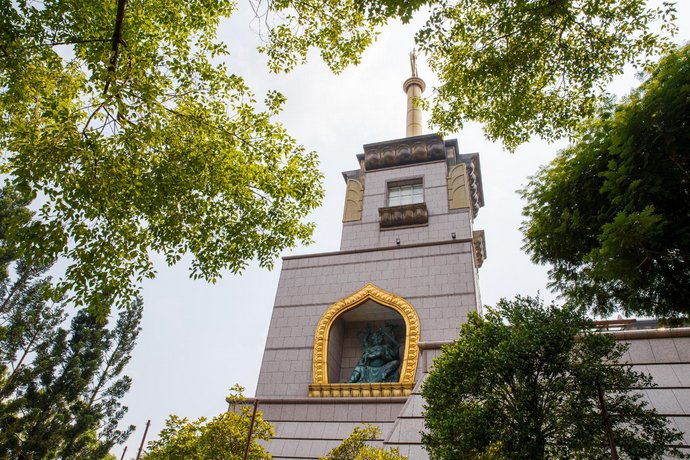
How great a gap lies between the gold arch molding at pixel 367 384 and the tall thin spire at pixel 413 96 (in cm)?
883

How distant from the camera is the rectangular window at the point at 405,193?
51.9 ft

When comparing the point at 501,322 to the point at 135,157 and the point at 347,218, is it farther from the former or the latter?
the point at 347,218

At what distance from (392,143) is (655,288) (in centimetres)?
1182

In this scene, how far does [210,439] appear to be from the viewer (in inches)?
314

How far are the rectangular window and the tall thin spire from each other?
3345 mm

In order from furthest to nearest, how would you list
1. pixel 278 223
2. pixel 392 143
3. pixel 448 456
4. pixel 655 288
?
pixel 392 143, pixel 278 223, pixel 655 288, pixel 448 456

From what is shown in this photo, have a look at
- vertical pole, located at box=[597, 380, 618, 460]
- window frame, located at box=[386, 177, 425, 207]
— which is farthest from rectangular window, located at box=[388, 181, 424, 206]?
vertical pole, located at box=[597, 380, 618, 460]

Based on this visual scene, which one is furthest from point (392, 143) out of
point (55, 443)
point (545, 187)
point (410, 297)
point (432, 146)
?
point (55, 443)

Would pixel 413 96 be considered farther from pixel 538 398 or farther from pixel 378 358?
pixel 538 398

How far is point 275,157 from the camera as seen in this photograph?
271 inches

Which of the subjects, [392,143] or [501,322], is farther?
[392,143]

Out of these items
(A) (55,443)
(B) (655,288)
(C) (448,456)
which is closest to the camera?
(C) (448,456)

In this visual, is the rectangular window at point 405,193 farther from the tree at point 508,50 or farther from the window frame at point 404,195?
the tree at point 508,50

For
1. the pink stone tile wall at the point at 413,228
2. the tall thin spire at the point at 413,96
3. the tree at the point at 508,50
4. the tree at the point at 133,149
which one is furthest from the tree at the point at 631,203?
the tall thin spire at the point at 413,96
